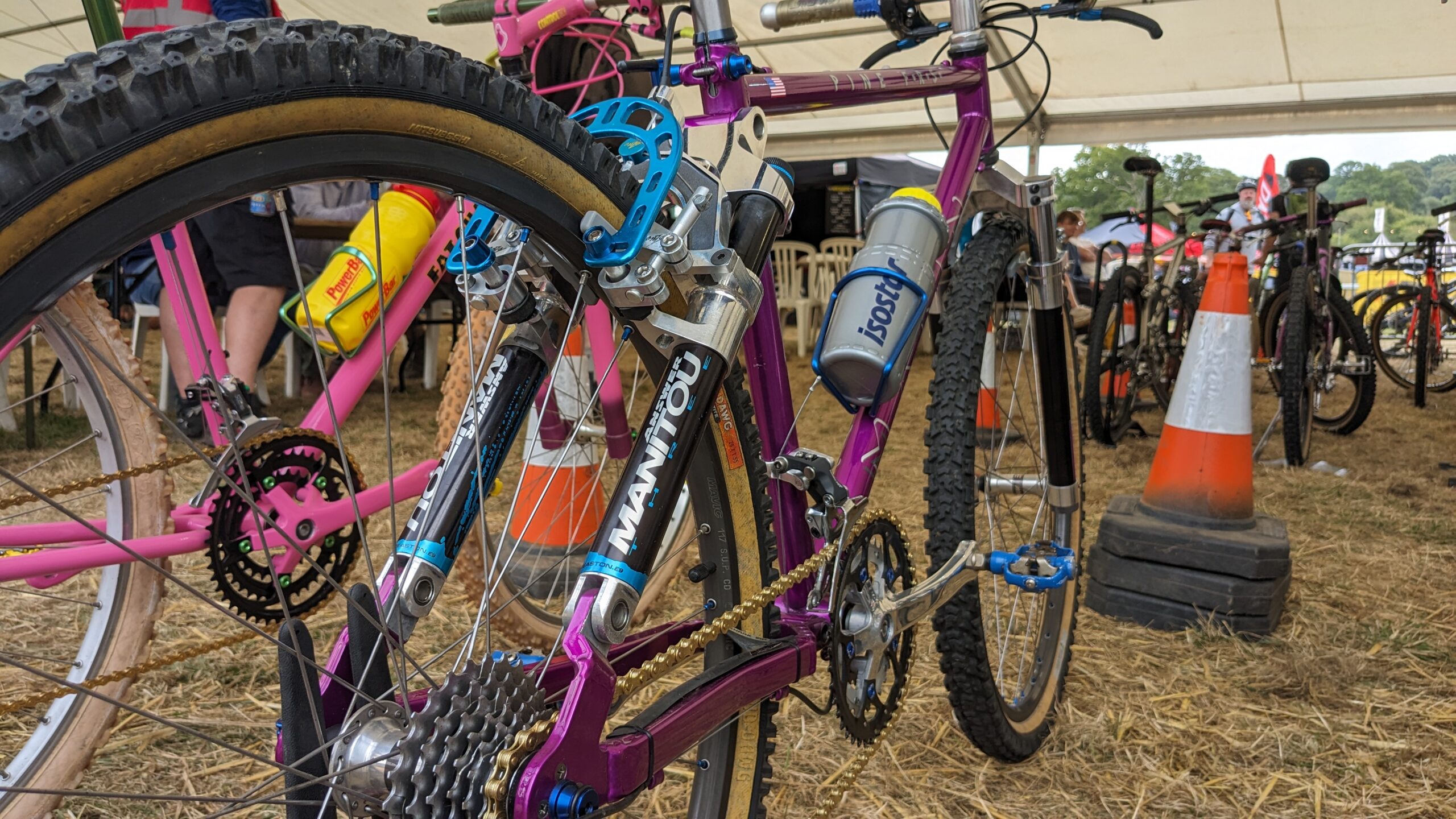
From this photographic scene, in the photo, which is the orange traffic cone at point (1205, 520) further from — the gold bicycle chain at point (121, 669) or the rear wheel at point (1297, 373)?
the gold bicycle chain at point (121, 669)

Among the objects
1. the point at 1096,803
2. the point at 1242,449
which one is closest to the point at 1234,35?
the point at 1242,449

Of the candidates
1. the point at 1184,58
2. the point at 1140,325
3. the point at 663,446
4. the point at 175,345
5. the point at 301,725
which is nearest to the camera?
the point at 301,725

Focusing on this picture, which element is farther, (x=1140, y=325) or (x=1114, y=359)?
(x=1140, y=325)

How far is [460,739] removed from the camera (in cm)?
78

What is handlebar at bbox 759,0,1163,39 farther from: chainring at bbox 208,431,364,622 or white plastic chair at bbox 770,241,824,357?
white plastic chair at bbox 770,241,824,357

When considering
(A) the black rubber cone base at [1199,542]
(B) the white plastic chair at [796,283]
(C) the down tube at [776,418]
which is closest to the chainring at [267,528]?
(C) the down tube at [776,418]

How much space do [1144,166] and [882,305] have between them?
3.76 metres

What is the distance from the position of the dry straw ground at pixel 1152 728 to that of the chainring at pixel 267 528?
0.23 meters

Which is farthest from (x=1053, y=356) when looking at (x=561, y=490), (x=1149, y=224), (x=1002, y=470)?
(x=1149, y=224)

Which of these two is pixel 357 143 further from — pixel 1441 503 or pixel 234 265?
pixel 1441 503

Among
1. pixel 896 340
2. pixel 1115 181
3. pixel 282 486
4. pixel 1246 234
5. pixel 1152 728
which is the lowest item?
pixel 1152 728

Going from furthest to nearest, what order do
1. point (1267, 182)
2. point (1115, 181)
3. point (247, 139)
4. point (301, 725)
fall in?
1. point (1115, 181)
2. point (1267, 182)
3. point (301, 725)
4. point (247, 139)

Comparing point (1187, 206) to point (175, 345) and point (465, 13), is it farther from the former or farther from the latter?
point (175, 345)

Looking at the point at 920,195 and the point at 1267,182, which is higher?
the point at 1267,182
